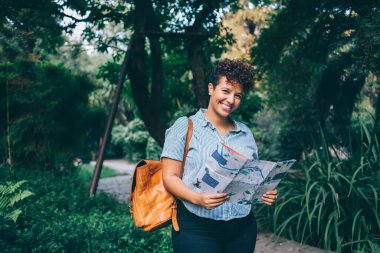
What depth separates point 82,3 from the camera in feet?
15.6

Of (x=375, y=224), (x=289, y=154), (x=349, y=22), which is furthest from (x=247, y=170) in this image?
(x=289, y=154)

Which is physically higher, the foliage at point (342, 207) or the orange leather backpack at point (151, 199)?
the orange leather backpack at point (151, 199)

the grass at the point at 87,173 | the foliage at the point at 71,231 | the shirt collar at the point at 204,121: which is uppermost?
the shirt collar at the point at 204,121

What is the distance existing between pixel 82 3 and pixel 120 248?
295cm

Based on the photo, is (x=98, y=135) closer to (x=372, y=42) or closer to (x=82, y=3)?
(x=82, y=3)

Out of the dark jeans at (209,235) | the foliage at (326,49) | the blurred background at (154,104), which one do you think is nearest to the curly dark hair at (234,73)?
the dark jeans at (209,235)

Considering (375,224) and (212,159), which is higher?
(212,159)

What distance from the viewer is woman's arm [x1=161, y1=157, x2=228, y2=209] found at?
175cm

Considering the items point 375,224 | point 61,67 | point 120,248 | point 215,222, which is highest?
point 61,67

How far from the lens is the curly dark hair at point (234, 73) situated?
6.71 feet

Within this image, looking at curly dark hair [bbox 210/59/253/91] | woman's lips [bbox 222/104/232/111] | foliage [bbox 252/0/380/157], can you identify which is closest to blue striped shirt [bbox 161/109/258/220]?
woman's lips [bbox 222/104/232/111]

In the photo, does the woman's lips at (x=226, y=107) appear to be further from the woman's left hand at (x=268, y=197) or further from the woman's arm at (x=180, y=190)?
the woman's left hand at (x=268, y=197)

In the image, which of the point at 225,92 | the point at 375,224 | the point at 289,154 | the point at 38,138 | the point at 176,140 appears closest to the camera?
the point at 176,140

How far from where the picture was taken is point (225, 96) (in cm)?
205
